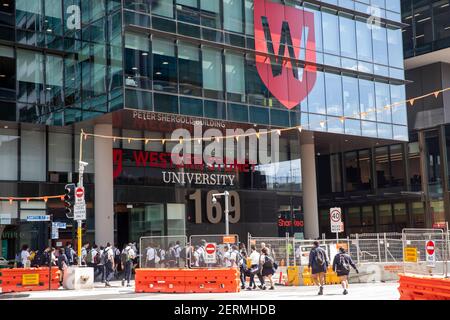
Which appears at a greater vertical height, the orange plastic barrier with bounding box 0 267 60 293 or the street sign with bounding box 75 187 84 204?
the street sign with bounding box 75 187 84 204

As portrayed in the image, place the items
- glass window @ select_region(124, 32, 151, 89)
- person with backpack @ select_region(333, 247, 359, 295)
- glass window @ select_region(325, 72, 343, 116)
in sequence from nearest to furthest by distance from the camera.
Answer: person with backpack @ select_region(333, 247, 359, 295) → glass window @ select_region(124, 32, 151, 89) → glass window @ select_region(325, 72, 343, 116)

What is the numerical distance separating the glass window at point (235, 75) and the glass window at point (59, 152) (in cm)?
948

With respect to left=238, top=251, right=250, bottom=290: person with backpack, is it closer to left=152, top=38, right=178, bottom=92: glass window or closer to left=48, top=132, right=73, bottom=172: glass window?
left=152, top=38, right=178, bottom=92: glass window

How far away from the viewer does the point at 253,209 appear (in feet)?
138

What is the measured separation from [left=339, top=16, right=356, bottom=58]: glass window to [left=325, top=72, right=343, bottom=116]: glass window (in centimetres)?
188

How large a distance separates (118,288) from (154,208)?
37.3 feet

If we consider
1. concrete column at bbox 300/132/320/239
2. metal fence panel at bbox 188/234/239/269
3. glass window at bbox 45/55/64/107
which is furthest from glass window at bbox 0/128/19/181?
concrete column at bbox 300/132/320/239

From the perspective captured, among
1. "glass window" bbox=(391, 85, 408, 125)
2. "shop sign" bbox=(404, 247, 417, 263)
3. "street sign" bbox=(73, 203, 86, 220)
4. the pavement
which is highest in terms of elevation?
"glass window" bbox=(391, 85, 408, 125)

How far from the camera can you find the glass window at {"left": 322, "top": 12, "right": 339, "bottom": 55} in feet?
134

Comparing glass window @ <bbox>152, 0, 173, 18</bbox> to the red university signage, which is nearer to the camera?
glass window @ <bbox>152, 0, 173, 18</bbox>

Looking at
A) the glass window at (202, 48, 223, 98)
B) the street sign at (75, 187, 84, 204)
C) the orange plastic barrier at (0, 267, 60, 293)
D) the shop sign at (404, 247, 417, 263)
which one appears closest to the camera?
the street sign at (75, 187, 84, 204)
